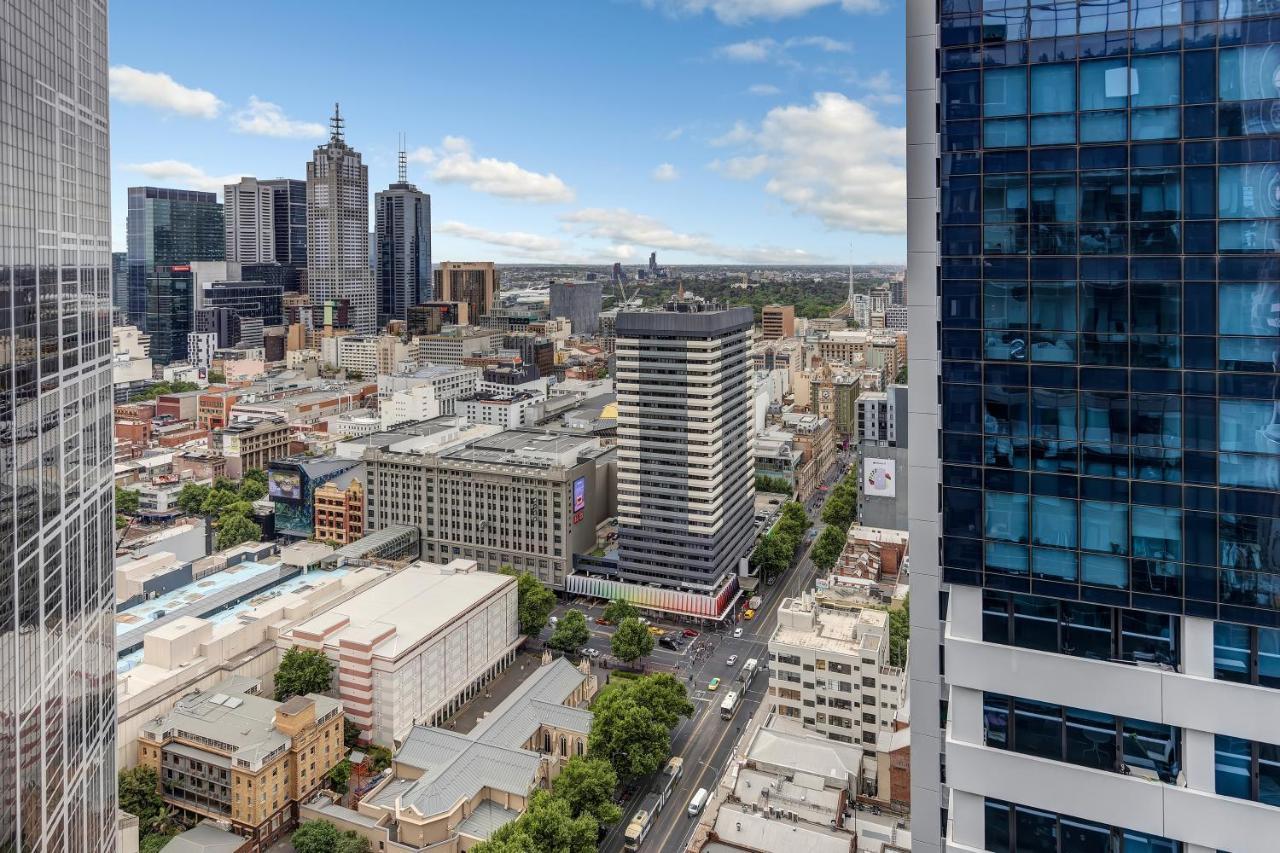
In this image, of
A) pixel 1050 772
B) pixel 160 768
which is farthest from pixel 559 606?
pixel 1050 772

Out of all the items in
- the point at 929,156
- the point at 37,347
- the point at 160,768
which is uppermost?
the point at 929,156

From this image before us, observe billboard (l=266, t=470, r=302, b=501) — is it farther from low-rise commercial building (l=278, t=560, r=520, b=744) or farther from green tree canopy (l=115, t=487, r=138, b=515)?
low-rise commercial building (l=278, t=560, r=520, b=744)

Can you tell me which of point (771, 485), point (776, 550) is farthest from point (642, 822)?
point (771, 485)

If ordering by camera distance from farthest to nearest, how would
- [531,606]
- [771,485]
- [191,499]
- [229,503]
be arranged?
[771,485]
[191,499]
[229,503]
[531,606]

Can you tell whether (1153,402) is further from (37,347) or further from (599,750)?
(599,750)

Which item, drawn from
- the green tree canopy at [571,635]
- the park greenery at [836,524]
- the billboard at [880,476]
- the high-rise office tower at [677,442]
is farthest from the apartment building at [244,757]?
the billboard at [880,476]

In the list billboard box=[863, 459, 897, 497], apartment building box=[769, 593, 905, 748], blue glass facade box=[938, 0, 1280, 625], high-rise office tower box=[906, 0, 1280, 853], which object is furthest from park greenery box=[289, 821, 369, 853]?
billboard box=[863, 459, 897, 497]

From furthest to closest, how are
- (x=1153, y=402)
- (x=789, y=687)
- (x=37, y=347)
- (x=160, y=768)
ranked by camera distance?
(x=789, y=687) < (x=160, y=768) < (x=37, y=347) < (x=1153, y=402)

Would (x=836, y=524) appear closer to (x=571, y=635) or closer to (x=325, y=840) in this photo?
(x=571, y=635)
